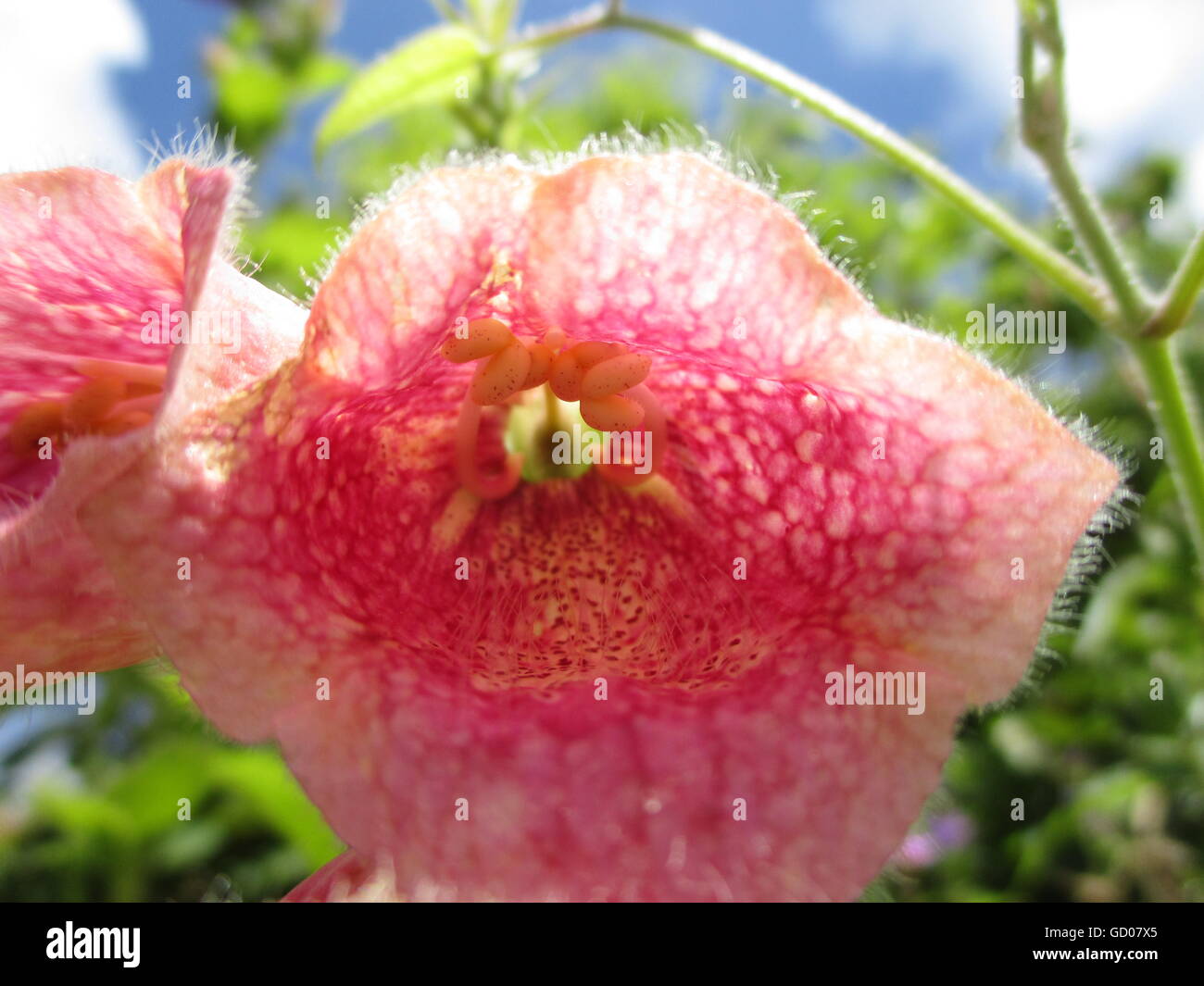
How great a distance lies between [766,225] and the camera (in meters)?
0.66

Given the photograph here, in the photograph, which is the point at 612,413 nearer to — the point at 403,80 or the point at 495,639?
the point at 495,639

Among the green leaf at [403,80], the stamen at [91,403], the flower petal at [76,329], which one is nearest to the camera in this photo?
the flower petal at [76,329]

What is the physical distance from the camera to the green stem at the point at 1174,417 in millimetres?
1012

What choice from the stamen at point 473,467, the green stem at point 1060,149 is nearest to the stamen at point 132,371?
the stamen at point 473,467

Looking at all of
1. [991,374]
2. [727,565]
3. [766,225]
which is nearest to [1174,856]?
[727,565]

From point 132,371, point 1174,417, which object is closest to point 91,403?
point 132,371

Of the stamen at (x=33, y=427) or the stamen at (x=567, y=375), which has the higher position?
the stamen at (x=567, y=375)

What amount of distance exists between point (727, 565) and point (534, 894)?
0.35m

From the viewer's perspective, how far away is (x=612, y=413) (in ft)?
3.06

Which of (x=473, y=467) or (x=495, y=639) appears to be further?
(x=473, y=467)

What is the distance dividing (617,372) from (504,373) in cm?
9

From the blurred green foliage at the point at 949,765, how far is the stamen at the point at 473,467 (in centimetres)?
56

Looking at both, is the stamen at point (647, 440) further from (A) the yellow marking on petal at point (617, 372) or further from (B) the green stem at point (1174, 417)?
(B) the green stem at point (1174, 417)
